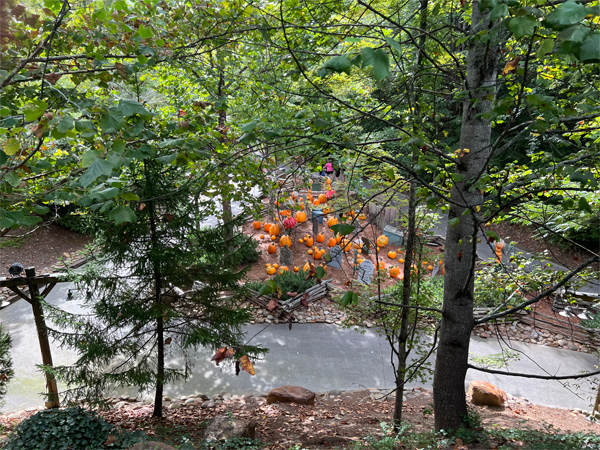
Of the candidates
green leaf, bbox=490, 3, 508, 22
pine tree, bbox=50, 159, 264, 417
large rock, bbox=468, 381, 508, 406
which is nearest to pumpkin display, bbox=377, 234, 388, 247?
large rock, bbox=468, 381, 508, 406

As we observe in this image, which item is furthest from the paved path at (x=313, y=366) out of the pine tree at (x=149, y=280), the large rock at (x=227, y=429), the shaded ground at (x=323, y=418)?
the large rock at (x=227, y=429)

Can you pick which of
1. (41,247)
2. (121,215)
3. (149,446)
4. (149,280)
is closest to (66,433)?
(149,446)

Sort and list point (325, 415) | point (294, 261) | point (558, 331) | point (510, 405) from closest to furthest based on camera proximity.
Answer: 1. point (325, 415)
2. point (510, 405)
3. point (558, 331)
4. point (294, 261)

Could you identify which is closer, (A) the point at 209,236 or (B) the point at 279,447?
(B) the point at 279,447

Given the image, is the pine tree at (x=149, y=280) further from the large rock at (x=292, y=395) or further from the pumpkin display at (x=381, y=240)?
the pumpkin display at (x=381, y=240)

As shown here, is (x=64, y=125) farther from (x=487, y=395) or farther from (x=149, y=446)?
(x=487, y=395)

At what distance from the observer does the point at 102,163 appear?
54.5 inches

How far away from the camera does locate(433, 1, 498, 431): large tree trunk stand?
291 cm

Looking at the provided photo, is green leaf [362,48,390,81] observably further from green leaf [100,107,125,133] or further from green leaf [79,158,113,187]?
green leaf [100,107,125,133]

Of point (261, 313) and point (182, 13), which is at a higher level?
point (182, 13)

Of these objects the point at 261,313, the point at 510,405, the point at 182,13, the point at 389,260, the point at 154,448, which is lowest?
the point at 510,405

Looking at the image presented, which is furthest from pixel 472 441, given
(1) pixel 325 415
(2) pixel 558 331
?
(2) pixel 558 331

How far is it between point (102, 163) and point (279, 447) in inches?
149

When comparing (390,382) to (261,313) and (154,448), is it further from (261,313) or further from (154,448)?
(154,448)
